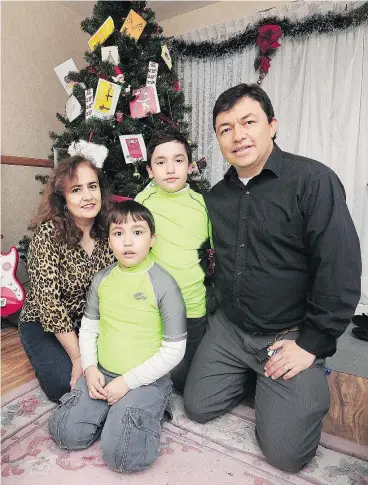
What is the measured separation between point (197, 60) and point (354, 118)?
153 centimetres

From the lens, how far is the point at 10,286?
228 cm

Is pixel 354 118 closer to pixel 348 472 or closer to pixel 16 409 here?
A: pixel 348 472

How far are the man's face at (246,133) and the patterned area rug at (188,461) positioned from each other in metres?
0.99

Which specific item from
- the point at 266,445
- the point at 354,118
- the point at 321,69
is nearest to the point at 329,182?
the point at 266,445

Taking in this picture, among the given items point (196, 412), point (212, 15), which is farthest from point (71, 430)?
point (212, 15)

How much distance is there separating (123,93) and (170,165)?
977 millimetres

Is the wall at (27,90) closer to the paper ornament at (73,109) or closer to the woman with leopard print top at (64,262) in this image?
the paper ornament at (73,109)

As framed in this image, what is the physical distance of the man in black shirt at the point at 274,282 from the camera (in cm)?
114

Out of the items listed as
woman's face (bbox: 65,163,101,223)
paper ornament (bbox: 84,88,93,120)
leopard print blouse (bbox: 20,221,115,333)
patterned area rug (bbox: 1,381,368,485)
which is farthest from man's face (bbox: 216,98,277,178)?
paper ornament (bbox: 84,88,93,120)

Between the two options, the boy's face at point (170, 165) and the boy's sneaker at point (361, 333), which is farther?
the boy's sneaker at point (361, 333)

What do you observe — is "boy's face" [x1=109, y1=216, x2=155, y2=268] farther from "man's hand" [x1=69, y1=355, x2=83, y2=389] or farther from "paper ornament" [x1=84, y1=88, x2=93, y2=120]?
"paper ornament" [x1=84, y1=88, x2=93, y2=120]

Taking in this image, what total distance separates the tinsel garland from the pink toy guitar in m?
2.29

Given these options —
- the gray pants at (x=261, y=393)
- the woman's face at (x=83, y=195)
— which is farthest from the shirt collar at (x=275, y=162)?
the woman's face at (x=83, y=195)

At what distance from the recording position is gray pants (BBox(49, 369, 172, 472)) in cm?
110
